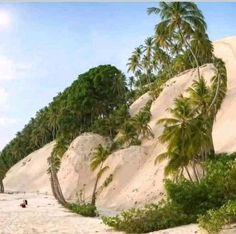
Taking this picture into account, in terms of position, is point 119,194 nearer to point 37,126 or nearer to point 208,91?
point 208,91

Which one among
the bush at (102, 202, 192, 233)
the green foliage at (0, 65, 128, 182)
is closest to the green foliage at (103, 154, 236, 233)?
the bush at (102, 202, 192, 233)

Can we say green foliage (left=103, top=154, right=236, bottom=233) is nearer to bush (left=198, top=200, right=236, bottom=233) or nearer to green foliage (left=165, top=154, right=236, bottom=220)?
green foliage (left=165, top=154, right=236, bottom=220)

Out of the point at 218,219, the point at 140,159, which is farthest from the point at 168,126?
the point at 218,219

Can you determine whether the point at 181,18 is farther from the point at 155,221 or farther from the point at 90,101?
the point at 155,221

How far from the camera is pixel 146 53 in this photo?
58.2 meters

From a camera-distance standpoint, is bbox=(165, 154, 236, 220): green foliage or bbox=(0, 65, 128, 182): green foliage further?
bbox=(0, 65, 128, 182): green foliage

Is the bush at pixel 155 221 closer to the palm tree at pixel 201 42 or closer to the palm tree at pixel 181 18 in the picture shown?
the palm tree at pixel 181 18

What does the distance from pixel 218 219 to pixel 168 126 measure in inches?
715

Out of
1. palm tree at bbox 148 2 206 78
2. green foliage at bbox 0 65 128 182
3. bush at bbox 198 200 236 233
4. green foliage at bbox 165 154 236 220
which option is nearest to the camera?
bush at bbox 198 200 236 233

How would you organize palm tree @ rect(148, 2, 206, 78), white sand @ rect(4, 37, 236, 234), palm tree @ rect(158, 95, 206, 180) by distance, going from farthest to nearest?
palm tree @ rect(148, 2, 206, 78), white sand @ rect(4, 37, 236, 234), palm tree @ rect(158, 95, 206, 180)

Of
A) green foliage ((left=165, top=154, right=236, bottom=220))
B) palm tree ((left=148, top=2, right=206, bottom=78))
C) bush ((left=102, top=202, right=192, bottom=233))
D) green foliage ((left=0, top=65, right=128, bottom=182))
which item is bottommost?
bush ((left=102, top=202, right=192, bottom=233))

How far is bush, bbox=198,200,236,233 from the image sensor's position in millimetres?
10930

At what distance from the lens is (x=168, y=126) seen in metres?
29.1

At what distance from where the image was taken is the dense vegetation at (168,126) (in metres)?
15.0
